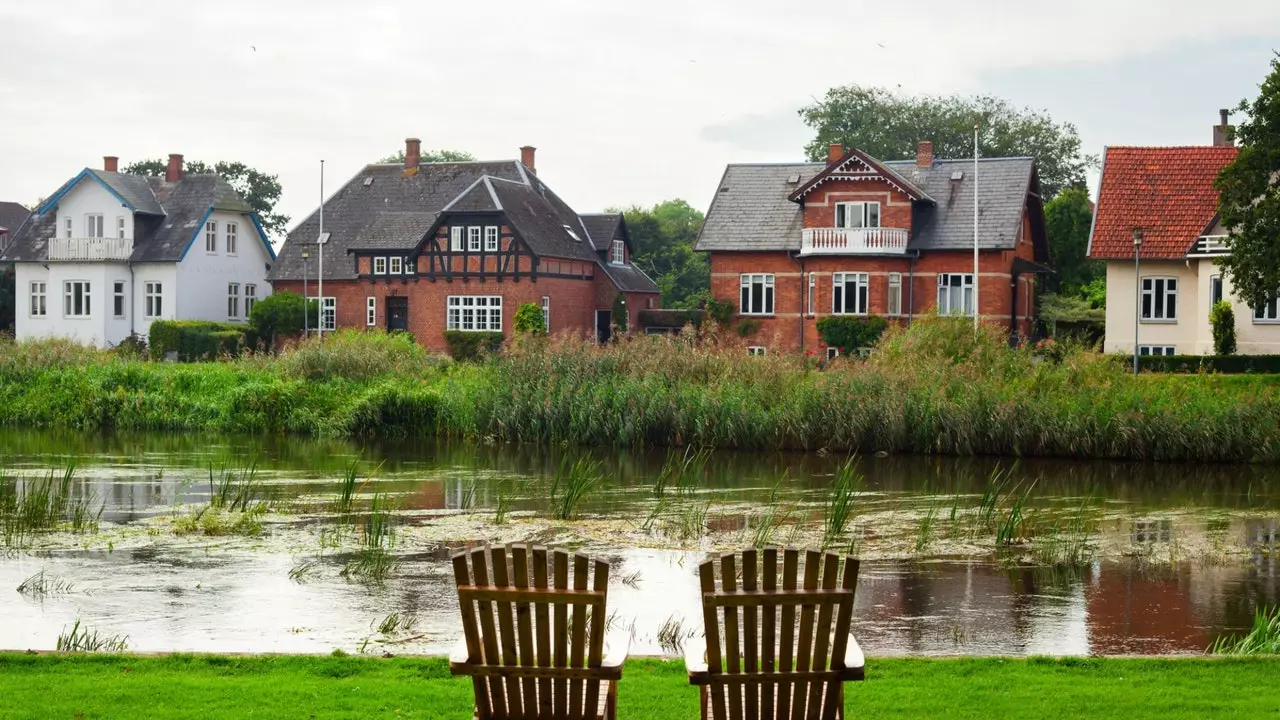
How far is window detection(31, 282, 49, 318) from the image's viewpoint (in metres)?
55.8

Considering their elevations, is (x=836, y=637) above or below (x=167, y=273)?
below

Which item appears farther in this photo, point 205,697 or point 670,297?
point 670,297

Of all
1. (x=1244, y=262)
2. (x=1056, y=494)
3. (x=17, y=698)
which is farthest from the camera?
(x=1244, y=262)

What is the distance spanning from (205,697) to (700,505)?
11.8m

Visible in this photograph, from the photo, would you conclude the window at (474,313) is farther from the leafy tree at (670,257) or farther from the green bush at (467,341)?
the leafy tree at (670,257)

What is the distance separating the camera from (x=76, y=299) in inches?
2176

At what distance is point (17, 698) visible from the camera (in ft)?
25.7

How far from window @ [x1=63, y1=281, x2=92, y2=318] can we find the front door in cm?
1152

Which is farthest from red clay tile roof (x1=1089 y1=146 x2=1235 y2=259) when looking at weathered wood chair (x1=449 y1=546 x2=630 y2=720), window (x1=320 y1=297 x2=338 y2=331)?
weathered wood chair (x1=449 y1=546 x2=630 y2=720)

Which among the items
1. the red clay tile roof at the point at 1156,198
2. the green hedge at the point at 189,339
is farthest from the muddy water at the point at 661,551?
the green hedge at the point at 189,339

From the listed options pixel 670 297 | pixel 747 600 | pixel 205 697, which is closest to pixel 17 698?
pixel 205 697

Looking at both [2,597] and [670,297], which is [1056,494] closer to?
[2,597]

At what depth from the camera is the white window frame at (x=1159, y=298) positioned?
1671 inches

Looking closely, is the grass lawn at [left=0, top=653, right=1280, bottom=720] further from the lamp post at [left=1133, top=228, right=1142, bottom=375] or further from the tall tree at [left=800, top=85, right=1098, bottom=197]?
the tall tree at [left=800, top=85, right=1098, bottom=197]
